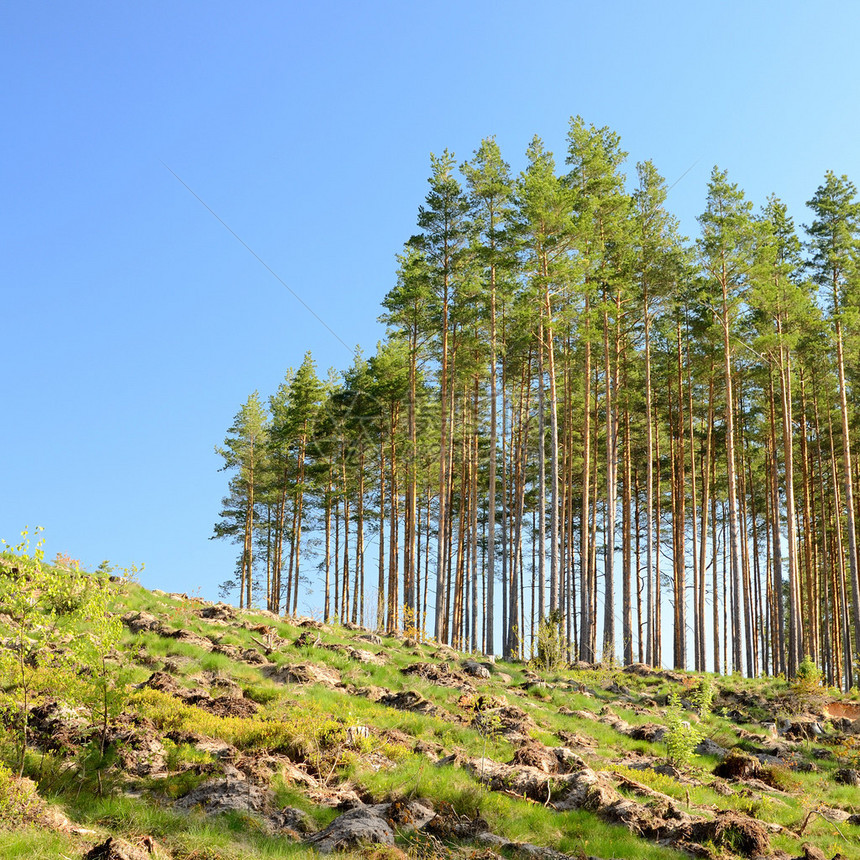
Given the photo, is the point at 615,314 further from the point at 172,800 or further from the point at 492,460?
the point at 172,800

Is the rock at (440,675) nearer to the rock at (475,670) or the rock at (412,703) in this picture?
the rock at (475,670)

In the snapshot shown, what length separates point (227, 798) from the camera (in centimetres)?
827

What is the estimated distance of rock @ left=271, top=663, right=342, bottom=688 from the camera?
13047mm

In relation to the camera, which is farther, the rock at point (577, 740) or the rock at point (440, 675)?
the rock at point (440, 675)

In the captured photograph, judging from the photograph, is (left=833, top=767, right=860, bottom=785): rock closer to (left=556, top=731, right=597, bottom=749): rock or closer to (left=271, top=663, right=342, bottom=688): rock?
(left=556, top=731, right=597, bottom=749): rock

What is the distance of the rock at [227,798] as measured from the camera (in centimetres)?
811

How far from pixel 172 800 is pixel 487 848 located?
11.7 ft

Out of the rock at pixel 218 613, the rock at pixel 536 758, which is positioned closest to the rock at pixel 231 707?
the rock at pixel 536 758

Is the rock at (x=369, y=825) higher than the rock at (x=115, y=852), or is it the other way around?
the rock at (x=115, y=852)

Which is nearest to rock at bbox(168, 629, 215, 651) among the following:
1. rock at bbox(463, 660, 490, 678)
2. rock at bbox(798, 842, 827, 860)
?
rock at bbox(463, 660, 490, 678)

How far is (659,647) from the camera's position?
27047 mm

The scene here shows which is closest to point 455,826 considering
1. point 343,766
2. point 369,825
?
point 369,825

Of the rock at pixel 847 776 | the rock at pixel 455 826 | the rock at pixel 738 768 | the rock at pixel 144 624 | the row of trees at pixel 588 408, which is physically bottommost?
the rock at pixel 847 776

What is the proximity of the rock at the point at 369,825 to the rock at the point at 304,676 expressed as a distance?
4567mm
